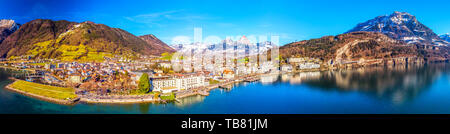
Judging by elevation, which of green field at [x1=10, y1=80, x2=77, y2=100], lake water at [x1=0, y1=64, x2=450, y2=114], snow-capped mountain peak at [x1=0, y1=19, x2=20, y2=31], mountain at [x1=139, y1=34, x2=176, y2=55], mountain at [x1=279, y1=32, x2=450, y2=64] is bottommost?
lake water at [x1=0, y1=64, x2=450, y2=114]

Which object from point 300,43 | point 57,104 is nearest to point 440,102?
point 57,104

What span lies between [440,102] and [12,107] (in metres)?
21.8

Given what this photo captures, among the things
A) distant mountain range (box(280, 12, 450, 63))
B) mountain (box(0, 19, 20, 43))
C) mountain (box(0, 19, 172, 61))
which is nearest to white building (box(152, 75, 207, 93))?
mountain (box(0, 19, 172, 61))

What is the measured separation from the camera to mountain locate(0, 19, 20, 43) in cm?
4226

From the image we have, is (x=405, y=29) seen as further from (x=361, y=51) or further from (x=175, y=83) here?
(x=175, y=83)

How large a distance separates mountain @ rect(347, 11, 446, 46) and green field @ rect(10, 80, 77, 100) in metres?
61.2

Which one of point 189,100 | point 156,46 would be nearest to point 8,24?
point 156,46

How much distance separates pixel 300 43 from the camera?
46219mm

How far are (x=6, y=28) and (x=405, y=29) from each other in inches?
3573

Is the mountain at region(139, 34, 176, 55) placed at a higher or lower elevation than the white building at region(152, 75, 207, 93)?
higher

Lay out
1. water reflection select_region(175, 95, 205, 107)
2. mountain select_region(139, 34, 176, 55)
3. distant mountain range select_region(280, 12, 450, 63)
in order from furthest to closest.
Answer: mountain select_region(139, 34, 176, 55) → distant mountain range select_region(280, 12, 450, 63) → water reflection select_region(175, 95, 205, 107)

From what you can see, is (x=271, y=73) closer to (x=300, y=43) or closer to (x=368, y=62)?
(x=368, y=62)

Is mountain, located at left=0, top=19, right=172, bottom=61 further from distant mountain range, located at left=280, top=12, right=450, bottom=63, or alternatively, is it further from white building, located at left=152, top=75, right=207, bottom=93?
distant mountain range, located at left=280, top=12, right=450, bottom=63

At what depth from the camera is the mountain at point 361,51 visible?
36.1 metres
